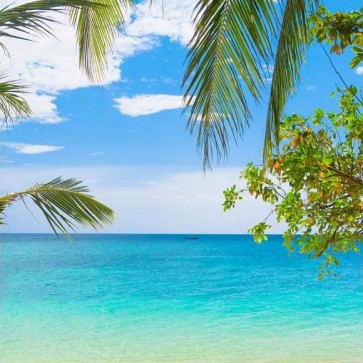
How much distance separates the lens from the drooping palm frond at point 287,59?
2.39 m

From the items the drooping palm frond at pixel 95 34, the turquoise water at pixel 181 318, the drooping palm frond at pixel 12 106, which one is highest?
the drooping palm frond at pixel 95 34

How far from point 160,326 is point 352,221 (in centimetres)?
1143

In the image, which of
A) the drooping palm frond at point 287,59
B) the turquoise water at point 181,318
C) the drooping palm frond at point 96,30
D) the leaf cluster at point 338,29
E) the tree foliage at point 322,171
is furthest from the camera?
the turquoise water at point 181,318

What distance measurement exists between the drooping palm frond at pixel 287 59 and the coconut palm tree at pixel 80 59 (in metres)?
0.81

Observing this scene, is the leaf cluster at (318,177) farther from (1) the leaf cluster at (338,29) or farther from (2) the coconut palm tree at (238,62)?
(1) the leaf cluster at (338,29)

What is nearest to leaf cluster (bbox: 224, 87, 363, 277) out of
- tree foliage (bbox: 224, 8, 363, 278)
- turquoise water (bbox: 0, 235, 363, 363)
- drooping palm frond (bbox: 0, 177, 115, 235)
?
tree foliage (bbox: 224, 8, 363, 278)

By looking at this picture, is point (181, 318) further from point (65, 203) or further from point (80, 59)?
point (65, 203)

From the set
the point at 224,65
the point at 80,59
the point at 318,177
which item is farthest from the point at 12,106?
the point at 318,177

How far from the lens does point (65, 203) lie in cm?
289

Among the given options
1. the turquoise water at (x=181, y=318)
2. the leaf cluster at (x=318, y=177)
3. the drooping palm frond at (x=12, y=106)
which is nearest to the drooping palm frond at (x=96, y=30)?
the drooping palm frond at (x=12, y=106)

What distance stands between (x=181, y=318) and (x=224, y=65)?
1315cm

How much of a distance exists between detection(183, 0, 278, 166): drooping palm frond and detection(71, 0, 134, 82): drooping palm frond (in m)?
1.35

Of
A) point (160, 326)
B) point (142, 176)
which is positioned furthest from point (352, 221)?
point (142, 176)

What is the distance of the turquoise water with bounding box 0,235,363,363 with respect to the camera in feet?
34.9
